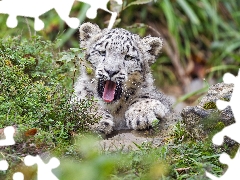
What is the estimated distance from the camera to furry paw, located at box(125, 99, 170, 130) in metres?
5.96

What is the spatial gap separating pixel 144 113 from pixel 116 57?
0.61m

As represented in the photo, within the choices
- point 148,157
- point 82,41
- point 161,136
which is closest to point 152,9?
point 82,41

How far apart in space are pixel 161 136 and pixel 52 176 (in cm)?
183

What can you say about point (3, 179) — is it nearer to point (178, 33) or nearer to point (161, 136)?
point (161, 136)

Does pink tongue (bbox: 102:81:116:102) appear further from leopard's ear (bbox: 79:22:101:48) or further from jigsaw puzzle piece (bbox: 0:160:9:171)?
jigsaw puzzle piece (bbox: 0:160:9:171)

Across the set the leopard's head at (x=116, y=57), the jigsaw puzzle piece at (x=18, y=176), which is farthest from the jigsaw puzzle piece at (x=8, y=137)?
the leopard's head at (x=116, y=57)

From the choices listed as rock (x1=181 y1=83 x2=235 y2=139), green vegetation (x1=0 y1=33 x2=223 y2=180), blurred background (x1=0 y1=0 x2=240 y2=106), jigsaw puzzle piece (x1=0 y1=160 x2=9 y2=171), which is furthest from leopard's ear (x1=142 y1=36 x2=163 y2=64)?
blurred background (x1=0 y1=0 x2=240 y2=106)

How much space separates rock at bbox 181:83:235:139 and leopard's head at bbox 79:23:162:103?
0.84m

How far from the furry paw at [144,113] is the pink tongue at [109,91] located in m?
0.32

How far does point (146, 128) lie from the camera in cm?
600

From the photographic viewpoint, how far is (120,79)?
5836mm

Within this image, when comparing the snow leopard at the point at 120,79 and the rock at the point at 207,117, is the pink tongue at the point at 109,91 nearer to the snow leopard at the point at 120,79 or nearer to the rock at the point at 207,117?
the snow leopard at the point at 120,79

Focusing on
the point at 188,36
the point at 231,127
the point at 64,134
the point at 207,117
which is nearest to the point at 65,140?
the point at 64,134

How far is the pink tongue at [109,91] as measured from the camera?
5897 mm
